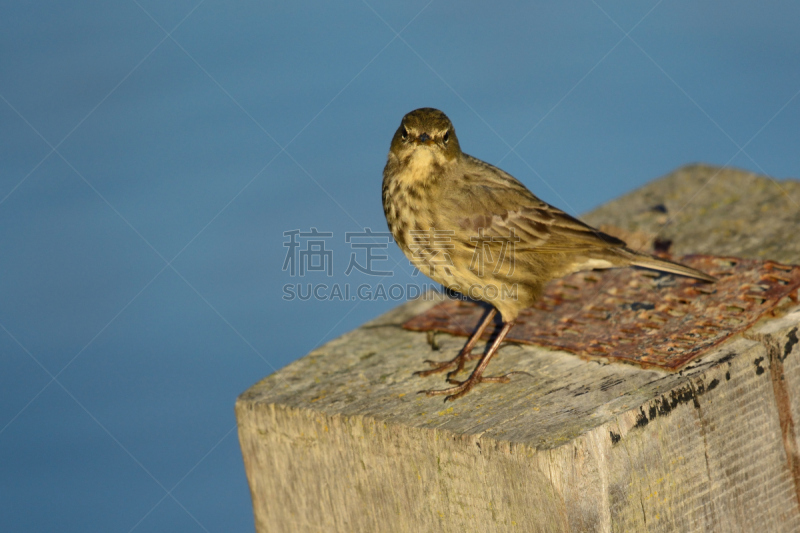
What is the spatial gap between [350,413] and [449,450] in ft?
1.98

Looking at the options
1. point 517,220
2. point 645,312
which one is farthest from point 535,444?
point 517,220

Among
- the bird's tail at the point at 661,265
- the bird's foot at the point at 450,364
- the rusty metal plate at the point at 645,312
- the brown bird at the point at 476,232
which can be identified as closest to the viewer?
the rusty metal plate at the point at 645,312

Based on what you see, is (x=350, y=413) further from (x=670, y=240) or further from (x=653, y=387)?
(x=670, y=240)

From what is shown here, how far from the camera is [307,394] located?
4.62 m

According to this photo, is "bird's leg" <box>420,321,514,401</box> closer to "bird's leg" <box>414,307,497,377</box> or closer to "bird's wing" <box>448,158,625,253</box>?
"bird's leg" <box>414,307,497,377</box>

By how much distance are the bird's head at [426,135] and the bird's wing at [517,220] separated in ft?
0.85

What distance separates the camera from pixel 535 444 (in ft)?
11.6

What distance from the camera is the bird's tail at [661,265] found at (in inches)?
194

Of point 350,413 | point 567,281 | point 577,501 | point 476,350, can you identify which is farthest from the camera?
point 567,281

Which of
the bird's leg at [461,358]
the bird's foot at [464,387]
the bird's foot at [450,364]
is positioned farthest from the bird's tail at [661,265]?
the bird's foot at [464,387]

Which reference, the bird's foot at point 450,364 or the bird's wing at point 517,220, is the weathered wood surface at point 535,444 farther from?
the bird's wing at point 517,220

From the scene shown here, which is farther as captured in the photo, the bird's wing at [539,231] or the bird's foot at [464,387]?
the bird's wing at [539,231]

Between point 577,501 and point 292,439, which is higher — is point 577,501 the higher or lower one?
the lower one

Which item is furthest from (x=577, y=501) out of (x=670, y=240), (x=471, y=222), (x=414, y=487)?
(x=670, y=240)
